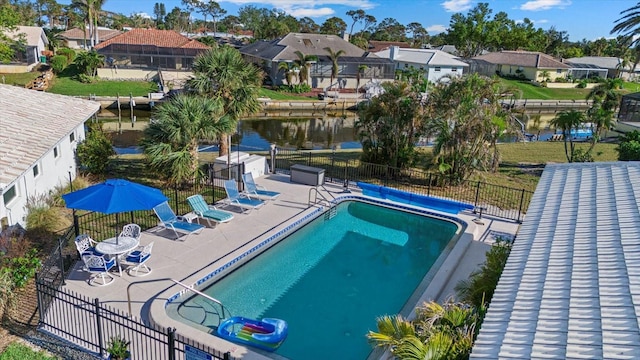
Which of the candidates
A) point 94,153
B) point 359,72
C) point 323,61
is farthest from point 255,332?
point 359,72

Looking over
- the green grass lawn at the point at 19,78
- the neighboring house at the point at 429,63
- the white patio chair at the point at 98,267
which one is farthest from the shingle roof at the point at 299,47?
the white patio chair at the point at 98,267

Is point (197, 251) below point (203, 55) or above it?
below

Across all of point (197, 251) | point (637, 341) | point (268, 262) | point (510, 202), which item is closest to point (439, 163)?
point (510, 202)

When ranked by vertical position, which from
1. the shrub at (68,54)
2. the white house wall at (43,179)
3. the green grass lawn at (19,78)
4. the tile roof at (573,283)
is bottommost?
the white house wall at (43,179)

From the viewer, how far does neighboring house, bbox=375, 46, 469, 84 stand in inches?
2547

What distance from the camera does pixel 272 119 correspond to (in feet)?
157

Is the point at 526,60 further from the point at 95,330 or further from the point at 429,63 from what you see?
the point at 95,330

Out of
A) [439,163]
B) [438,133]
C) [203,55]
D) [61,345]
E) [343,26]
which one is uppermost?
[343,26]

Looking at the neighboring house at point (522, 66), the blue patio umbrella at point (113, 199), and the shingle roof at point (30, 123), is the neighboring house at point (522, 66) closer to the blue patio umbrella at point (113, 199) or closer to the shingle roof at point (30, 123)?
the shingle roof at point (30, 123)

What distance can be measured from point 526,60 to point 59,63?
2635 inches

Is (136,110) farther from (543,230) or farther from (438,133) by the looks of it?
(543,230)

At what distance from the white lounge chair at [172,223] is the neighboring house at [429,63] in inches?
2117

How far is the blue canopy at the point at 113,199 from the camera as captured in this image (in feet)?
37.1

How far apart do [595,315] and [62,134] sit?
642 inches
